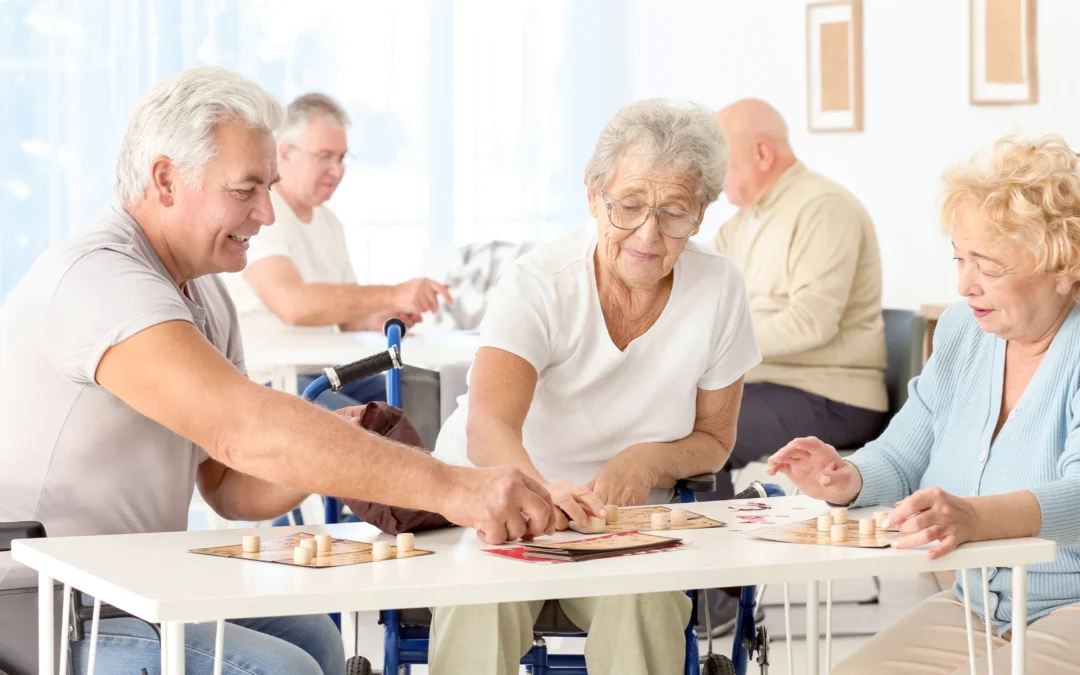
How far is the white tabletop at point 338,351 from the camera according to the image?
11.7 feet

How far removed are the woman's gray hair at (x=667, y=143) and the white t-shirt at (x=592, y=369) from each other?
7.6 inches

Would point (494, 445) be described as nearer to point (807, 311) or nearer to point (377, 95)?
point (807, 311)

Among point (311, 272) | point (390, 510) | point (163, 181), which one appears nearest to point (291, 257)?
point (311, 272)

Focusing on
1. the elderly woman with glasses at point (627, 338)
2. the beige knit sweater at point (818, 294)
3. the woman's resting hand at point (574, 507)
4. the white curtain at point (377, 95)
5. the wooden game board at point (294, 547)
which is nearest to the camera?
the wooden game board at point (294, 547)

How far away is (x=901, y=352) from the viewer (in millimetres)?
4027

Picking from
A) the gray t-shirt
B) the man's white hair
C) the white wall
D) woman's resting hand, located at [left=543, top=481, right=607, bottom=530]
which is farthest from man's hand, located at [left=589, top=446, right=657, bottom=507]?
the white wall

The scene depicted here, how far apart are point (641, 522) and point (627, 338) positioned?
574mm

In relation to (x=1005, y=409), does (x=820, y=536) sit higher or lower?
lower

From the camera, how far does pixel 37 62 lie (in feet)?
18.2

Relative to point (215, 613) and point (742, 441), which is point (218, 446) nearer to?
point (215, 613)

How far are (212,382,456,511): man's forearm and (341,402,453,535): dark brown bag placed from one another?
0.25 feet

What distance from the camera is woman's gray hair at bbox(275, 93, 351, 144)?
14.0 feet

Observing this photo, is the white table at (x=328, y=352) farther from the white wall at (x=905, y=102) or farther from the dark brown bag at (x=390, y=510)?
the white wall at (x=905, y=102)

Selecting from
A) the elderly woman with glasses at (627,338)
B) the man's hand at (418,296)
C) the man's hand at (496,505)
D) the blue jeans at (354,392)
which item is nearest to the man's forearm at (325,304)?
the man's hand at (418,296)
